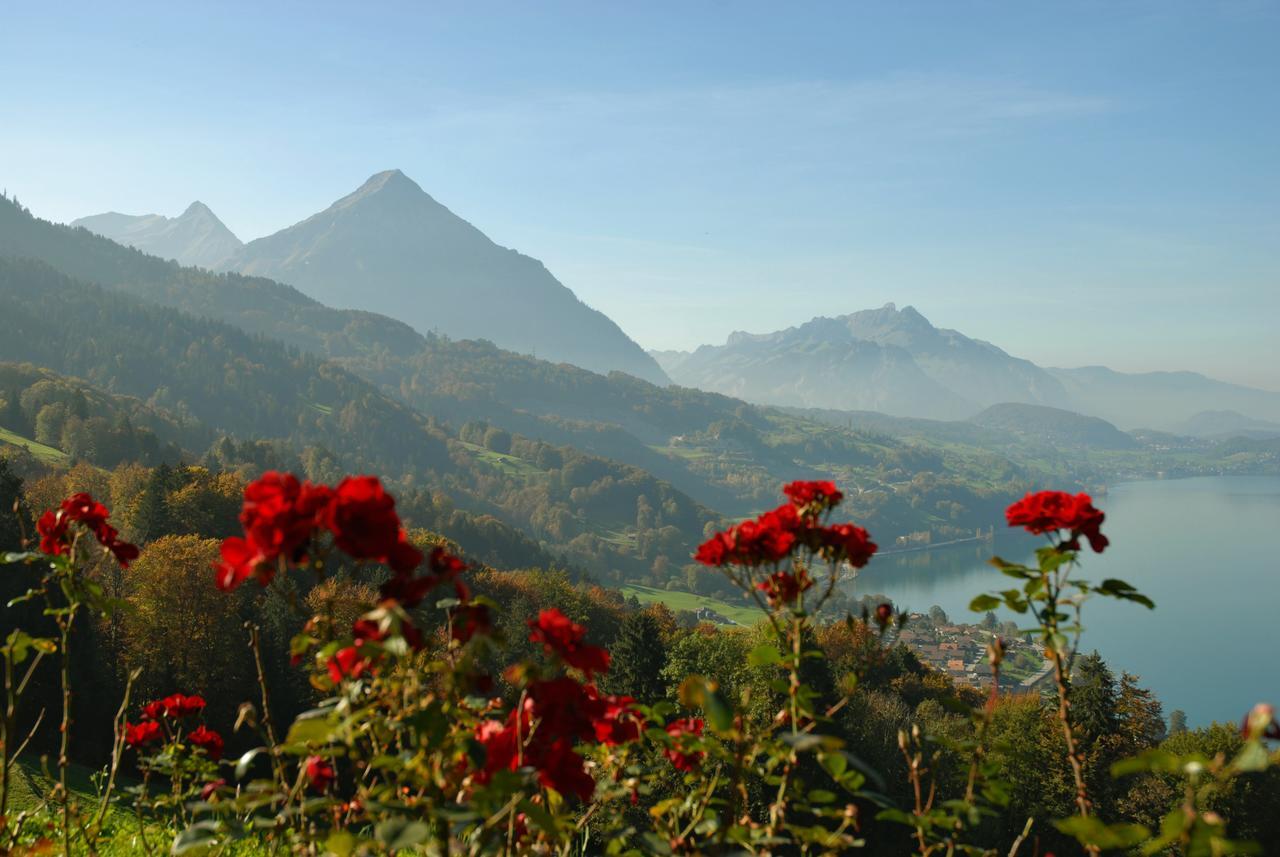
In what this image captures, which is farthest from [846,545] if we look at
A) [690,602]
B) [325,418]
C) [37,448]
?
[325,418]

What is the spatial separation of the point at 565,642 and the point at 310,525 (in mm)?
666

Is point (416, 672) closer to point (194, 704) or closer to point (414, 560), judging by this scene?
point (414, 560)

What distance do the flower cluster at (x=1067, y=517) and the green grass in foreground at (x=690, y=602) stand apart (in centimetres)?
7778

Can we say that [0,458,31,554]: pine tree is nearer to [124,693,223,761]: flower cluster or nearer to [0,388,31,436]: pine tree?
[124,693,223,761]: flower cluster

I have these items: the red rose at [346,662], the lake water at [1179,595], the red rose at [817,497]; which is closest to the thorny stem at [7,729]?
the red rose at [346,662]

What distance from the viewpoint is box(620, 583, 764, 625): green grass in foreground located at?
83062 millimetres

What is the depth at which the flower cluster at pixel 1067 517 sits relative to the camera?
8.58 feet

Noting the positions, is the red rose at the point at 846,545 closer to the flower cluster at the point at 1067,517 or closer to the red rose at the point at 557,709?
the flower cluster at the point at 1067,517

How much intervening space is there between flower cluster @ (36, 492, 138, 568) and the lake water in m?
53.1

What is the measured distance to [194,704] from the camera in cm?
439

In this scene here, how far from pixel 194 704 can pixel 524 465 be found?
139715 mm

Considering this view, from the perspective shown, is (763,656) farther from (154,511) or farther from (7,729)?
(154,511)

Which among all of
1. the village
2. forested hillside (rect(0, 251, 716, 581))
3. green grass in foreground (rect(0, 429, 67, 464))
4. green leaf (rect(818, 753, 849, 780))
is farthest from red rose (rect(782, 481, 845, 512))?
forested hillside (rect(0, 251, 716, 581))

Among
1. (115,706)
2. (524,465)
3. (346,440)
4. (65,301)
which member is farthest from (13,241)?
(115,706)
